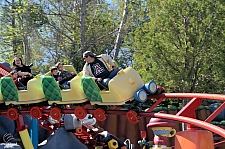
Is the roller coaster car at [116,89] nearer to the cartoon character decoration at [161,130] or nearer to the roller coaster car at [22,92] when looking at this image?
the cartoon character decoration at [161,130]

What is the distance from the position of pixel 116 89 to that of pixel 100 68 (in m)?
0.55

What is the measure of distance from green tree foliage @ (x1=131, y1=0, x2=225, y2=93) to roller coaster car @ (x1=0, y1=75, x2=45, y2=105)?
3.55 meters

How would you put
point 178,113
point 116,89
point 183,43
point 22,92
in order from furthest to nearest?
1. point 183,43
2. point 22,92
3. point 116,89
4. point 178,113

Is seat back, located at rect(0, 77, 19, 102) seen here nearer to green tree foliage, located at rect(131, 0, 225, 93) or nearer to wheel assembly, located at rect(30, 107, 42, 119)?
wheel assembly, located at rect(30, 107, 42, 119)

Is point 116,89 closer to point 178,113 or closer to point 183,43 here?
point 178,113

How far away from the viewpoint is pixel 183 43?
8250 mm

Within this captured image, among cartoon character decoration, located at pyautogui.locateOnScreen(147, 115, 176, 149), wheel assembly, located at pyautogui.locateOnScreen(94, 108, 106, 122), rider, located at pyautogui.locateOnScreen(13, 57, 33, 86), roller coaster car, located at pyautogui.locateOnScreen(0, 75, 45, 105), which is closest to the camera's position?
wheel assembly, located at pyautogui.locateOnScreen(94, 108, 106, 122)

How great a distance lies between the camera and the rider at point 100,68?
15.6 feet

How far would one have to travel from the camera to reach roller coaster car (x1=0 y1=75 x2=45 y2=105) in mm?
4930

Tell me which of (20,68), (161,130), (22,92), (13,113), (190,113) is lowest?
(161,130)

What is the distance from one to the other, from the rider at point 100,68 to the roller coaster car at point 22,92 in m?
0.62

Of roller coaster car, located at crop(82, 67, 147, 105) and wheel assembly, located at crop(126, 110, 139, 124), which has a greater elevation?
roller coaster car, located at crop(82, 67, 147, 105)

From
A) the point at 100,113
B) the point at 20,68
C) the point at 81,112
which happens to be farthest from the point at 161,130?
the point at 20,68

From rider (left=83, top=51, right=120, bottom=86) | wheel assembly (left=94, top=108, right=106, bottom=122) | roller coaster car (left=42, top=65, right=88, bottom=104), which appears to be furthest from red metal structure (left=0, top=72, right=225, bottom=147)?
rider (left=83, top=51, right=120, bottom=86)
